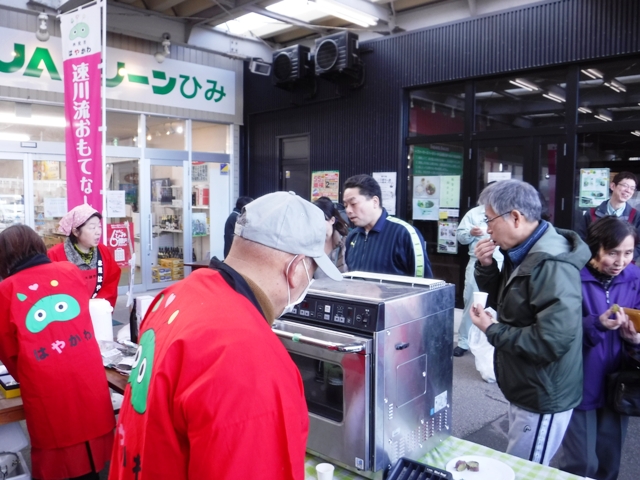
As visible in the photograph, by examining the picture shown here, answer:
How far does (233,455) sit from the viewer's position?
0.81 meters

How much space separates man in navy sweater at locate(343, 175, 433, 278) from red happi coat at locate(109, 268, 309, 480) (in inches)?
83.3

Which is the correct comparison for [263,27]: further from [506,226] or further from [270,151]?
[506,226]

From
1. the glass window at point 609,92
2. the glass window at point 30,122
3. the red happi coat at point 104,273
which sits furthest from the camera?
the glass window at point 30,122

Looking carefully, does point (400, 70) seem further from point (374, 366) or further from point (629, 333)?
point (374, 366)

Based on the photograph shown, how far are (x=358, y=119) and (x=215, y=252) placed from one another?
3.42m

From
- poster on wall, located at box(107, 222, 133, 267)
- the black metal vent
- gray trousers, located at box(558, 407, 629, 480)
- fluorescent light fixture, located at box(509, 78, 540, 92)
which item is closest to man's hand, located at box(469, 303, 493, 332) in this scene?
gray trousers, located at box(558, 407, 629, 480)

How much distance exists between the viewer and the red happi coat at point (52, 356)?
7.72 feet

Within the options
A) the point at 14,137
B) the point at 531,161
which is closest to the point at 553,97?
the point at 531,161

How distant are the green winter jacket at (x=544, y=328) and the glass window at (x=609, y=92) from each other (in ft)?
13.1

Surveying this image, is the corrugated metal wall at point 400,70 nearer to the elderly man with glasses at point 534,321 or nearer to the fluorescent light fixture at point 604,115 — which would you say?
the fluorescent light fixture at point 604,115

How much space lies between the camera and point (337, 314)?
1.66 meters

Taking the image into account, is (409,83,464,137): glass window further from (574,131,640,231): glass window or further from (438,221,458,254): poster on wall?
(574,131,640,231): glass window

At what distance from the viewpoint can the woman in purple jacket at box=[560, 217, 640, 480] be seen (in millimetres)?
2299

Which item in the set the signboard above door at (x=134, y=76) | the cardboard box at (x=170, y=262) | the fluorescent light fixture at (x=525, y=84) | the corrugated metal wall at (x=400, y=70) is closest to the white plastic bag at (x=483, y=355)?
the corrugated metal wall at (x=400, y=70)
